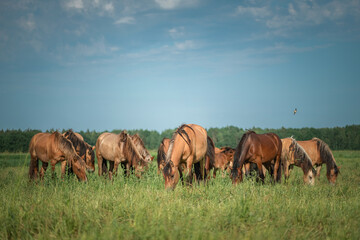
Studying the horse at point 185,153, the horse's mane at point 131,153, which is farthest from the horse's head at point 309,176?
the horse's mane at point 131,153

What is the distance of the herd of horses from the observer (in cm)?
822

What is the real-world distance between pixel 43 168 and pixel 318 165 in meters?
13.7

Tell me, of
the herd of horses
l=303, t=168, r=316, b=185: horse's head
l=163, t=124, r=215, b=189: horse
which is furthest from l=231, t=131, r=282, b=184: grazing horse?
l=303, t=168, r=316, b=185: horse's head

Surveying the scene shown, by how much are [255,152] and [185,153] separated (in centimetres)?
372

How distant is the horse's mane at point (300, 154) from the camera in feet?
40.2

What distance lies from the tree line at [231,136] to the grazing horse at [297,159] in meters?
17.3

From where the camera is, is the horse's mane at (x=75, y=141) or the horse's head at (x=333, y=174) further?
the horse's head at (x=333, y=174)

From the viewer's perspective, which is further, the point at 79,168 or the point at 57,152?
the point at 57,152

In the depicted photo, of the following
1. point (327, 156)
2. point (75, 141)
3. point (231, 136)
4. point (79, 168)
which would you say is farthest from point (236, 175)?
point (231, 136)

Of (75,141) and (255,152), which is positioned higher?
(75,141)

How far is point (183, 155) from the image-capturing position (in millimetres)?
8133

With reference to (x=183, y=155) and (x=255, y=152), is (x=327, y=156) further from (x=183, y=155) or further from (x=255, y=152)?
(x=183, y=155)

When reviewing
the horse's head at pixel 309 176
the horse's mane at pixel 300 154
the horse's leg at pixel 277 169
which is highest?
the horse's mane at pixel 300 154

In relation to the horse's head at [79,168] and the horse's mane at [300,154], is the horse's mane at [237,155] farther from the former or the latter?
the horse's head at [79,168]
